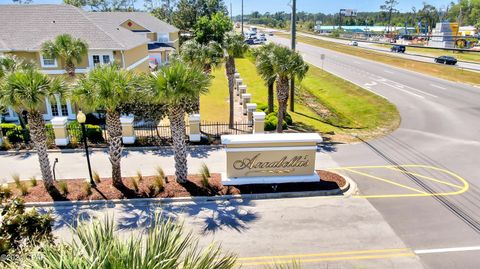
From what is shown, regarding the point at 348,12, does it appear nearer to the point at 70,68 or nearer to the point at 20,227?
the point at 70,68

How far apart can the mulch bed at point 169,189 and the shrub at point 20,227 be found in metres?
5.84

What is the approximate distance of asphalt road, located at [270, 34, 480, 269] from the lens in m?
12.4

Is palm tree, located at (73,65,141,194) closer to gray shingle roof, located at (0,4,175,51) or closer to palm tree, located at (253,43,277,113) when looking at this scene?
palm tree, located at (253,43,277,113)

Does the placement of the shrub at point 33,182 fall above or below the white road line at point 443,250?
above

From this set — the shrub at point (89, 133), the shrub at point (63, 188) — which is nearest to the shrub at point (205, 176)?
the shrub at point (63, 188)

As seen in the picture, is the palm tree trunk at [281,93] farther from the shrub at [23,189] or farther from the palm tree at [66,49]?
the palm tree at [66,49]

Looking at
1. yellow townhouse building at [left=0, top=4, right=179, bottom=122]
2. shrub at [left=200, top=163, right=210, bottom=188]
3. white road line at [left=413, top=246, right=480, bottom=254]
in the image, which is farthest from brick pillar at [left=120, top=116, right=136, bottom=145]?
white road line at [left=413, top=246, right=480, bottom=254]

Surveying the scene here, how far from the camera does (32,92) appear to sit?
45.3 ft

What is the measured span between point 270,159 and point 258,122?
589 centimetres

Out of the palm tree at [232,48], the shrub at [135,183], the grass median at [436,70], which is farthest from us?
the grass median at [436,70]

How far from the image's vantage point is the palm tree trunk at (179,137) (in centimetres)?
1530

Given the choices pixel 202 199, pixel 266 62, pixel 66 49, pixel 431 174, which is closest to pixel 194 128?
pixel 266 62

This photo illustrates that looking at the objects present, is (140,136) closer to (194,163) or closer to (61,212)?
(194,163)

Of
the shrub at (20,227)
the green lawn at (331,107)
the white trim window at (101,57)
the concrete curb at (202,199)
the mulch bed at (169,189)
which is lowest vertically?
the concrete curb at (202,199)
